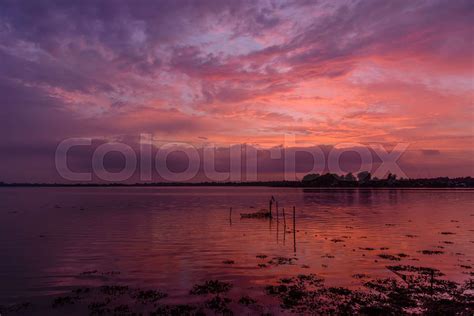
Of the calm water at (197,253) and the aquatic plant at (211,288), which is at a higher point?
the aquatic plant at (211,288)

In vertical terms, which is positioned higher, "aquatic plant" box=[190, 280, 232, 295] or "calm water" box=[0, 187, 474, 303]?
"aquatic plant" box=[190, 280, 232, 295]

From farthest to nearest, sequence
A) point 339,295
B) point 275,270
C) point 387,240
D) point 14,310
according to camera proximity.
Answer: point 387,240 → point 275,270 → point 339,295 → point 14,310

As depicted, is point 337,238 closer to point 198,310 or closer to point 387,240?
point 387,240

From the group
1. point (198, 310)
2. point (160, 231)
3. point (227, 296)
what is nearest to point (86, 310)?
point (198, 310)

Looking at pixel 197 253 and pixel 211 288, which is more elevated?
pixel 211 288

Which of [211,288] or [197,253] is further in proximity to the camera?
[197,253]

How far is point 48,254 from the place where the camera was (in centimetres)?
3416

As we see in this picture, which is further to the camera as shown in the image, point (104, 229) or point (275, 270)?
point (104, 229)

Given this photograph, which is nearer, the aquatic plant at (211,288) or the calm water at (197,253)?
the aquatic plant at (211,288)

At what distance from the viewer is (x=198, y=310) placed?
18.3 m

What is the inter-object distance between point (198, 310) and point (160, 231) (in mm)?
32831

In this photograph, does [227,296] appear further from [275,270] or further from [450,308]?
[450,308]

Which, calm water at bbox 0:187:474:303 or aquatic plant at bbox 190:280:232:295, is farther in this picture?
calm water at bbox 0:187:474:303

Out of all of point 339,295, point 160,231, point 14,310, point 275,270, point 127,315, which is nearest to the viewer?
point 127,315
